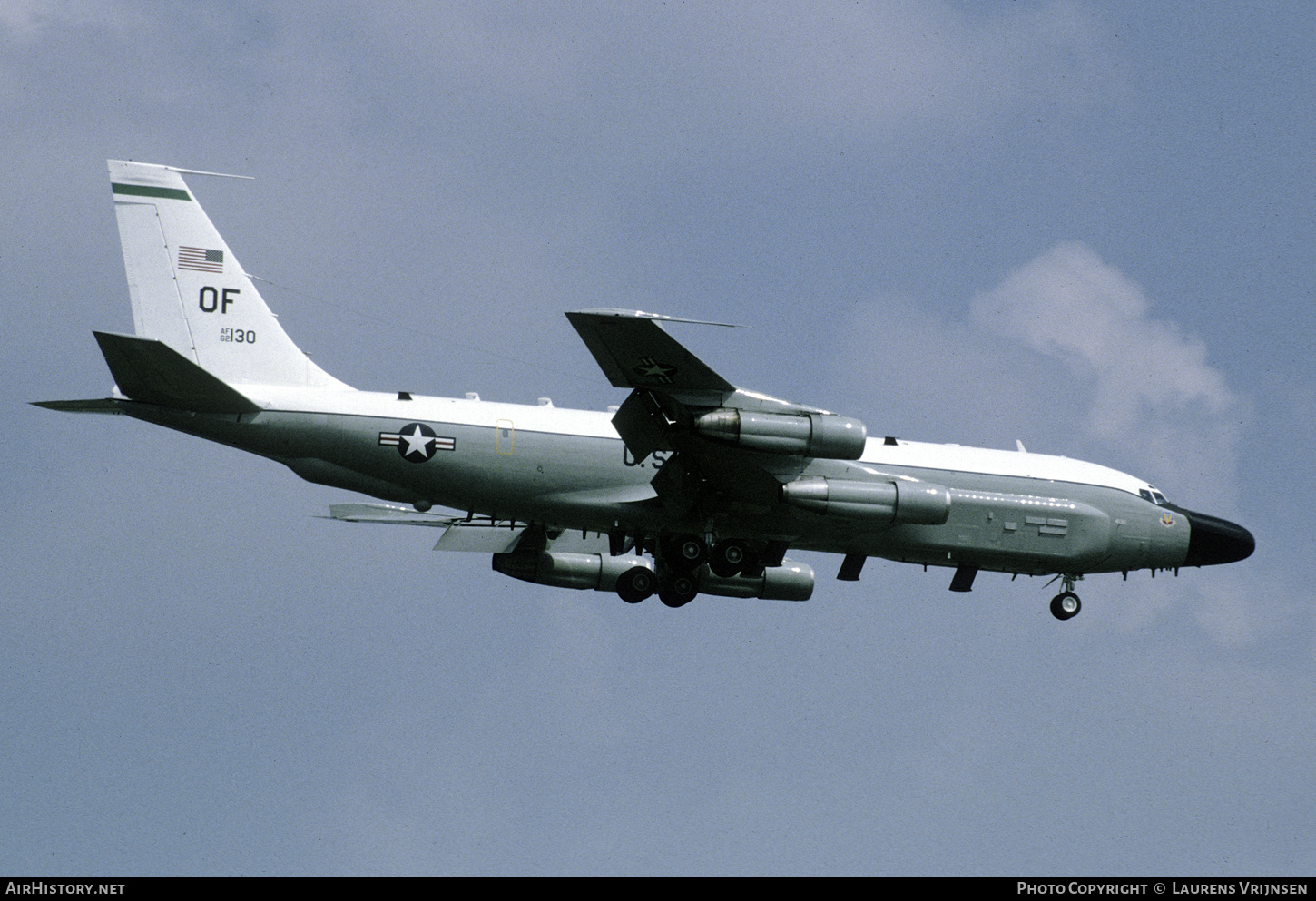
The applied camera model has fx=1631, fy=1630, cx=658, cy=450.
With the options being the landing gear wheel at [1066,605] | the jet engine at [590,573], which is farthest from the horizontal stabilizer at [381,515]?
the landing gear wheel at [1066,605]

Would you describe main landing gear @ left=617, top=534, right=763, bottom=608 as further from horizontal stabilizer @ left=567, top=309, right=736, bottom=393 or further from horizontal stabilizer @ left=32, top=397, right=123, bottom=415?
horizontal stabilizer @ left=32, top=397, right=123, bottom=415

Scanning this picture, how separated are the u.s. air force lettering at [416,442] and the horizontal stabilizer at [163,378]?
8.69ft

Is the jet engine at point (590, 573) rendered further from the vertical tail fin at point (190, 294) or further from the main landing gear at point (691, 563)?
the vertical tail fin at point (190, 294)

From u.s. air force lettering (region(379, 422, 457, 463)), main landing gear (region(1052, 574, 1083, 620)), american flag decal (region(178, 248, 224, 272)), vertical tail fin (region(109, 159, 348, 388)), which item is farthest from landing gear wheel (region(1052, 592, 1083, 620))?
american flag decal (region(178, 248, 224, 272))

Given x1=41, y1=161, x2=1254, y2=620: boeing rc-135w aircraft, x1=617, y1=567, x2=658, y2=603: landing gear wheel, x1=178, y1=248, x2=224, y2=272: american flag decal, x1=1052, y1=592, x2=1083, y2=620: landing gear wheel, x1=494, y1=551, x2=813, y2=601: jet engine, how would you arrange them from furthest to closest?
x1=494, y1=551, x2=813, y2=601: jet engine, x1=617, y1=567, x2=658, y2=603: landing gear wheel, x1=1052, y1=592, x2=1083, y2=620: landing gear wheel, x1=178, y1=248, x2=224, y2=272: american flag decal, x1=41, y1=161, x2=1254, y2=620: boeing rc-135w aircraft

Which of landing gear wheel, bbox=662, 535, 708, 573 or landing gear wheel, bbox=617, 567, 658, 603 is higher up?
landing gear wheel, bbox=662, 535, 708, 573

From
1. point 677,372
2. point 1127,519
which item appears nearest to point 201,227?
point 677,372

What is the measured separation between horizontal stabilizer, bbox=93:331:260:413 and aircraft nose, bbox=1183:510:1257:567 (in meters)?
21.1

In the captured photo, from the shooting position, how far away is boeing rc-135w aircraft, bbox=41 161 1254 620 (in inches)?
1206

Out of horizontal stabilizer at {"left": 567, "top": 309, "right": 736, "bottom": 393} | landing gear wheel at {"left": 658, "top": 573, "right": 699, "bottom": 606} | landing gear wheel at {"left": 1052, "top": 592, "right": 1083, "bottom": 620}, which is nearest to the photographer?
horizontal stabilizer at {"left": 567, "top": 309, "right": 736, "bottom": 393}

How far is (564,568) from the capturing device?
1586 inches

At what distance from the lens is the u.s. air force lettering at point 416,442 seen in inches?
1265

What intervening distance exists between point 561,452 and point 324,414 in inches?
187
